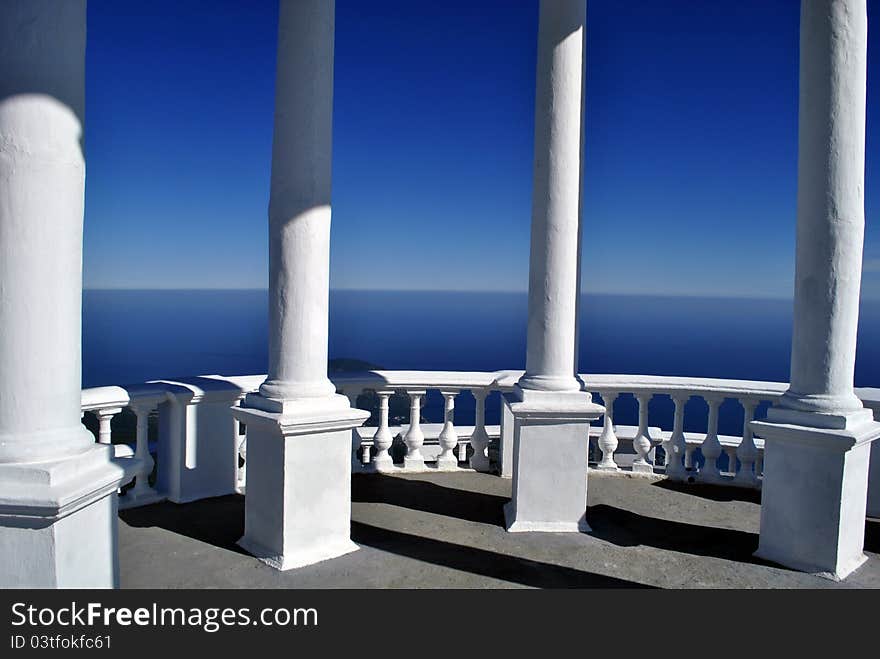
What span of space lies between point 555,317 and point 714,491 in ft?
19.8

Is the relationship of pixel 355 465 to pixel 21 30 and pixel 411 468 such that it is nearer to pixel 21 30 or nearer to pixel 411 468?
pixel 411 468

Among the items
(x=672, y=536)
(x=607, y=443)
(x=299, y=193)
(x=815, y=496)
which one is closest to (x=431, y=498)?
(x=672, y=536)

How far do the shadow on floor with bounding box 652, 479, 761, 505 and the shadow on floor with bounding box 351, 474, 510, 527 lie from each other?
408cm

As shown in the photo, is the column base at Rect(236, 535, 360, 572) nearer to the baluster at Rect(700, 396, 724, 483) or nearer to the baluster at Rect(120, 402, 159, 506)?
the baluster at Rect(120, 402, 159, 506)

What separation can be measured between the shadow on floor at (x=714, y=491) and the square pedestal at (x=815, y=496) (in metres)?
3.31

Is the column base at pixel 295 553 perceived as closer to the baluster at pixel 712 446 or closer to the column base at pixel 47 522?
the column base at pixel 47 522

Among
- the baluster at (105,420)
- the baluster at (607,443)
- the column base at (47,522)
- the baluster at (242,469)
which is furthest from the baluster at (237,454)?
the baluster at (607,443)

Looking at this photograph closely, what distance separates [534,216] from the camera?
12406 millimetres

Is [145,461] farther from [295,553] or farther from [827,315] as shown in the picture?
[827,315]

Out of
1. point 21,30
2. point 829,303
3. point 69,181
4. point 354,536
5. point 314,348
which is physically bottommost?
point 354,536

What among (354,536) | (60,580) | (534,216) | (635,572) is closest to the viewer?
(60,580)

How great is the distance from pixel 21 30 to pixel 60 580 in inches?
217

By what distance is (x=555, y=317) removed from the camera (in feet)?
40.2
